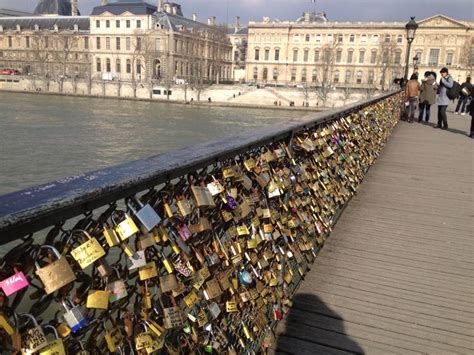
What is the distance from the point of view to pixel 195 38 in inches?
3054

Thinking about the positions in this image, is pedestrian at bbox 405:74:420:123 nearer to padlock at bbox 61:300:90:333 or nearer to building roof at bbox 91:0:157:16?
padlock at bbox 61:300:90:333

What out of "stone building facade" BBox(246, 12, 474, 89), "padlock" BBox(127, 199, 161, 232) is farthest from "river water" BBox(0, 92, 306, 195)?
"stone building facade" BBox(246, 12, 474, 89)

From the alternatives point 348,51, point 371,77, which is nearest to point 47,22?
point 348,51

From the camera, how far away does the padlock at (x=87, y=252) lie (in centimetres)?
117

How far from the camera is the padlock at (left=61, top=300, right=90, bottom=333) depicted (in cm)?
119

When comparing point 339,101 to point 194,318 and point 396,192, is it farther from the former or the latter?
point 194,318

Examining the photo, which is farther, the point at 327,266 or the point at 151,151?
the point at 151,151

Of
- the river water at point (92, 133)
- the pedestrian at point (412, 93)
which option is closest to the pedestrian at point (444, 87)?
the pedestrian at point (412, 93)

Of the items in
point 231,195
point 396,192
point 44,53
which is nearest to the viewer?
point 231,195

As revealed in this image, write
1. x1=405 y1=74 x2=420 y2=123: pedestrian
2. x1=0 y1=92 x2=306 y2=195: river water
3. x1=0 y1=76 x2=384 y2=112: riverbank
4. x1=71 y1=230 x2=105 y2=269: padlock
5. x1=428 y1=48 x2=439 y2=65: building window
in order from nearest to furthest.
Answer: x1=71 y1=230 x2=105 y2=269: padlock → x1=405 y1=74 x2=420 y2=123: pedestrian → x1=0 y1=92 x2=306 y2=195: river water → x1=0 y1=76 x2=384 y2=112: riverbank → x1=428 y1=48 x2=439 y2=65: building window

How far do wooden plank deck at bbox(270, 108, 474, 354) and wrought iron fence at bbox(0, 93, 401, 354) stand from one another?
0.83 feet

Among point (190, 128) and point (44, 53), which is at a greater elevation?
point (44, 53)

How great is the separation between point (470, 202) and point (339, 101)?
5066 cm

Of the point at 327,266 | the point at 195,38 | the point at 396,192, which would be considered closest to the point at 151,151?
the point at 396,192
